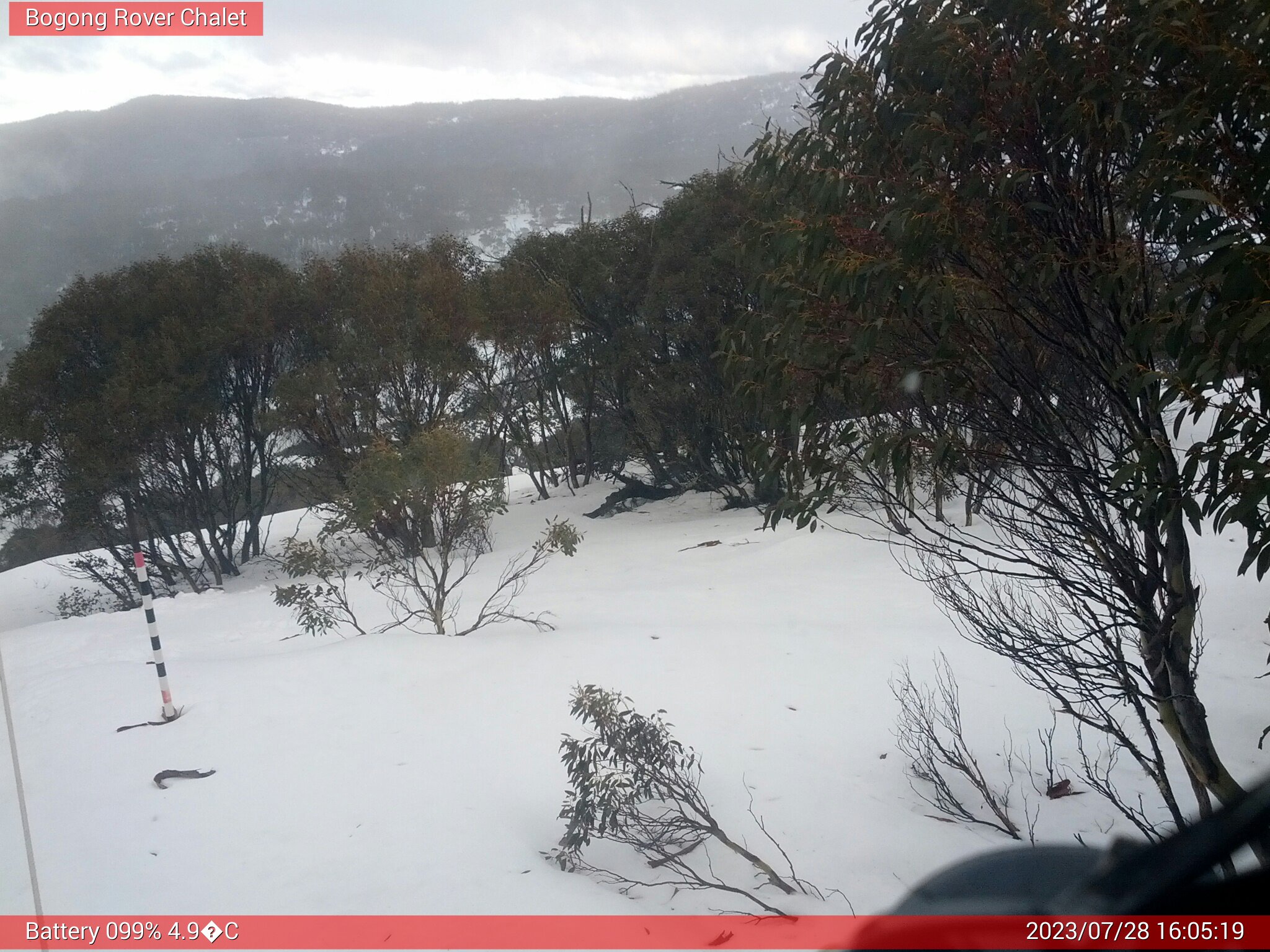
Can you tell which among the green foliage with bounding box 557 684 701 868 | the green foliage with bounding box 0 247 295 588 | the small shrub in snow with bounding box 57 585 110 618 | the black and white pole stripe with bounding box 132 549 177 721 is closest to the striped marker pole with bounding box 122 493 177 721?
the black and white pole stripe with bounding box 132 549 177 721

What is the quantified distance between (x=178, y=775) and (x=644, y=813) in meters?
2.11

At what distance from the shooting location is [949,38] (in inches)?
99.9

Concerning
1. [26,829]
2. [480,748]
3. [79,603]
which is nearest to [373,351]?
[79,603]

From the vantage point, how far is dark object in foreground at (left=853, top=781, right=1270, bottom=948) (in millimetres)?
1019

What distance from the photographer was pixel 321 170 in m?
17.3

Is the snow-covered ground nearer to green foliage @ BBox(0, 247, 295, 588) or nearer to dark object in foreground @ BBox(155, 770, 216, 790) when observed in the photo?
dark object in foreground @ BBox(155, 770, 216, 790)

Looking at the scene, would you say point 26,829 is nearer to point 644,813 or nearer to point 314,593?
point 644,813

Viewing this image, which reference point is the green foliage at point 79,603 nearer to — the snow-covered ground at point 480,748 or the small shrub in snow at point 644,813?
the snow-covered ground at point 480,748

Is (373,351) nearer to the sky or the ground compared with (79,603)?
nearer to the sky

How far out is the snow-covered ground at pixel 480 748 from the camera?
2895mm

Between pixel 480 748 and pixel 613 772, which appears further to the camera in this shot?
pixel 480 748

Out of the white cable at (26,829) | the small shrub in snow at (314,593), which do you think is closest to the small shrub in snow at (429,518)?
the small shrub in snow at (314,593)

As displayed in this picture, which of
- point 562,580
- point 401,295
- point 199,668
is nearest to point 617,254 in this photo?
point 401,295

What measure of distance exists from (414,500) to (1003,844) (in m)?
5.47
